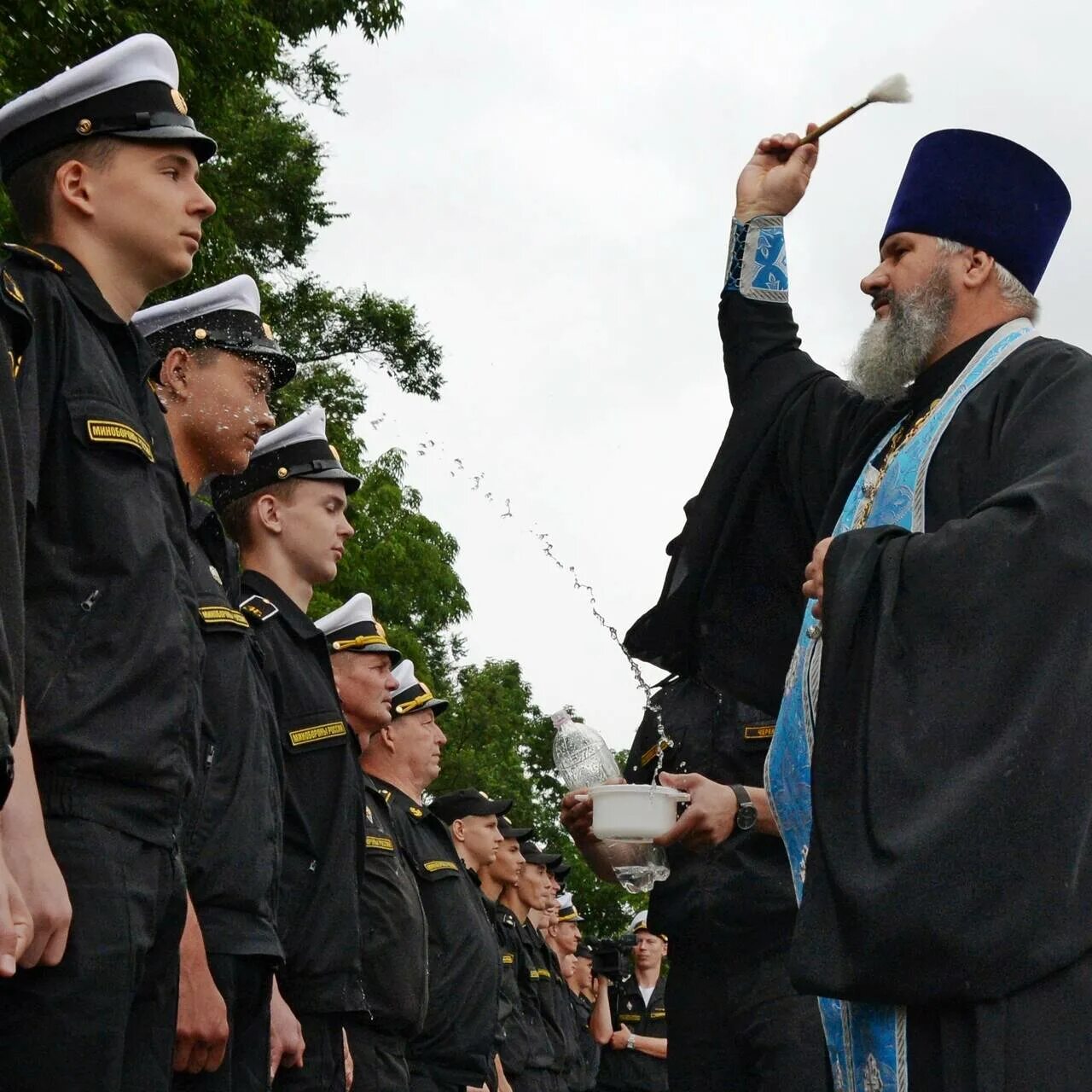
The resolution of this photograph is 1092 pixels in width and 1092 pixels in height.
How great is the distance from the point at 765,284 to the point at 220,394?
1.61 metres

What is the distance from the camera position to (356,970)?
19.6 ft

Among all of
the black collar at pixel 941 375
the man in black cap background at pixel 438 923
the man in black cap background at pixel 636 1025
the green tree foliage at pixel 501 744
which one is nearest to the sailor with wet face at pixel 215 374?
the black collar at pixel 941 375

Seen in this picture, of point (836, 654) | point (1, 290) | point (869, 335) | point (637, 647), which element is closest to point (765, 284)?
point (869, 335)

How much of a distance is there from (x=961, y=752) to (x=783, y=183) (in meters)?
1.81

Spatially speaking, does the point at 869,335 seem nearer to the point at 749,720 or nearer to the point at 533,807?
the point at 749,720

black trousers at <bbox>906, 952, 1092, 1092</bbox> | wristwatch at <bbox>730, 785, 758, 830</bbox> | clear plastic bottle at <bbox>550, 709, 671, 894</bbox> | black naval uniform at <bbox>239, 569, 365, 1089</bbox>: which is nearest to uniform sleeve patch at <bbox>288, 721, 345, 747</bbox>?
black naval uniform at <bbox>239, 569, 365, 1089</bbox>

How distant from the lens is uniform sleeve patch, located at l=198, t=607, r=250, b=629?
4.82 m

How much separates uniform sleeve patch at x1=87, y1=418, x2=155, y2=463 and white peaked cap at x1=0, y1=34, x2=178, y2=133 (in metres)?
0.94

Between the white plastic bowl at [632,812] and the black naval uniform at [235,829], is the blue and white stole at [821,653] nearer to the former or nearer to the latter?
the white plastic bowl at [632,812]

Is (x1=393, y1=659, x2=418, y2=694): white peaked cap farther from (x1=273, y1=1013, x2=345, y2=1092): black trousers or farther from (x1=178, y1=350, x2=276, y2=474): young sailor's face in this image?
(x1=178, y1=350, x2=276, y2=474): young sailor's face

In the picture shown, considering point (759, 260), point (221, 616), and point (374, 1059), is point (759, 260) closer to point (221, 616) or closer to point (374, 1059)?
point (221, 616)

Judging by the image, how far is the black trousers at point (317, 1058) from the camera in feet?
19.8

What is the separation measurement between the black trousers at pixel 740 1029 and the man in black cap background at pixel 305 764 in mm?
1103

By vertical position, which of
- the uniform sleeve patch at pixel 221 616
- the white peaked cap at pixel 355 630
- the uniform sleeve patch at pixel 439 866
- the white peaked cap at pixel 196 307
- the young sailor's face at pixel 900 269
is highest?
the white peaked cap at pixel 196 307
